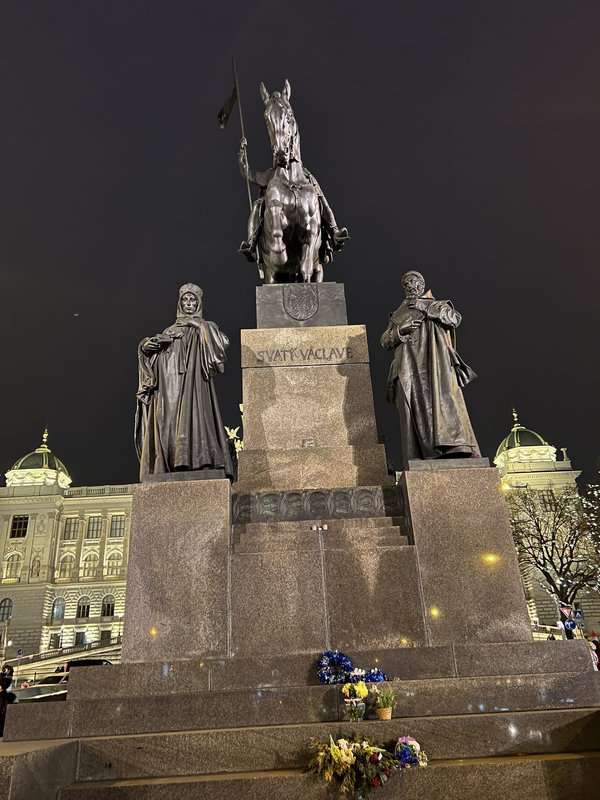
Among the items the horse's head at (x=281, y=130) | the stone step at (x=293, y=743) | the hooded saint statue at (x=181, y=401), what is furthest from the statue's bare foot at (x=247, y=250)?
the stone step at (x=293, y=743)

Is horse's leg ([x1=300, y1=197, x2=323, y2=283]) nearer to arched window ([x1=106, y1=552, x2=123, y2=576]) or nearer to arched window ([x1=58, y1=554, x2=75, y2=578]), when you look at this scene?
arched window ([x1=106, y1=552, x2=123, y2=576])

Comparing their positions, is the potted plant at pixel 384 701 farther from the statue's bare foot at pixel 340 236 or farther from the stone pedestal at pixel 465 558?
the statue's bare foot at pixel 340 236

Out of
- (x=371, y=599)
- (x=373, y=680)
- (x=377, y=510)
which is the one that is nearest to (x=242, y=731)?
(x=373, y=680)

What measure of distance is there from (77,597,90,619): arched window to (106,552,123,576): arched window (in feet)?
14.9

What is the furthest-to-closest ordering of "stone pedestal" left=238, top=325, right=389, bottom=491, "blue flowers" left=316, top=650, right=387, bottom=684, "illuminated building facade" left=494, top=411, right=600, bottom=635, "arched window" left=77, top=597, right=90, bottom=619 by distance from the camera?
"arched window" left=77, top=597, right=90, bottom=619
"illuminated building facade" left=494, top=411, right=600, bottom=635
"stone pedestal" left=238, top=325, right=389, bottom=491
"blue flowers" left=316, top=650, right=387, bottom=684

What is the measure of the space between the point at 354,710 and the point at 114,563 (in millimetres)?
82594

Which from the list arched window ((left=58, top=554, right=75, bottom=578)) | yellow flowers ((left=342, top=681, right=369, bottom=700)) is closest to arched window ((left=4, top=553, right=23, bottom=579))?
→ arched window ((left=58, top=554, right=75, bottom=578))

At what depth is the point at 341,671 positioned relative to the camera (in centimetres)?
601

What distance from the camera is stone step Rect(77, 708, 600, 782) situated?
16.3 feet

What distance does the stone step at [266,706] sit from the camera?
557cm

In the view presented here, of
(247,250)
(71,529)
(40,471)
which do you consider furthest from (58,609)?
(247,250)

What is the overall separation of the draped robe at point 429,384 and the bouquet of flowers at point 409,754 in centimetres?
386

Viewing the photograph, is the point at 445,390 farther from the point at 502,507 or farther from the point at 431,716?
the point at 431,716

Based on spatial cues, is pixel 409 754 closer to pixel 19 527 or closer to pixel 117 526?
pixel 117 526
